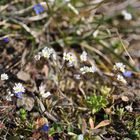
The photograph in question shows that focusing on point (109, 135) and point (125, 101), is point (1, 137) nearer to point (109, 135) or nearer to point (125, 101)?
point (109, 135)

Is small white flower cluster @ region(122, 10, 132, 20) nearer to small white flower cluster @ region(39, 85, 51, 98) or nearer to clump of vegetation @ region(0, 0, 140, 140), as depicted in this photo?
clump of vegetation @ region(0, 0, 140, 140)

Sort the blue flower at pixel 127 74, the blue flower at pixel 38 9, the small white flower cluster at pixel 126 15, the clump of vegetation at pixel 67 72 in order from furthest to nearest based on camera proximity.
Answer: the small white flower cluster at pixel 126 15 < the blue flower at pixel 38 9 < the blue flower at pixel 127 74 < the clump of vegetation at pixel 67 72

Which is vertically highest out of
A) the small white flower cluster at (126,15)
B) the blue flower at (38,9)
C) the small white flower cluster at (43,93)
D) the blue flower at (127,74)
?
the blue flower at (38,9)

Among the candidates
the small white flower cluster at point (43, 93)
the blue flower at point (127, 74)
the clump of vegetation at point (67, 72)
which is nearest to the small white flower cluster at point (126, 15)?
the clump of vegetation at point (67, 72)

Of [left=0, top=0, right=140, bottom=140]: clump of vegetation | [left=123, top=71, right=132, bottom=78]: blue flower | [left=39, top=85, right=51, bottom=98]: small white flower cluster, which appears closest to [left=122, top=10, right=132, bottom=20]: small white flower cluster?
[left=0, top=0, right=140, bottom=140]: clump of vegetation

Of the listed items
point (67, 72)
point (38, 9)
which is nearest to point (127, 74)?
point (67, 72)

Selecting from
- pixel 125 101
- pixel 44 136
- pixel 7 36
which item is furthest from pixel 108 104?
pixel 7 36

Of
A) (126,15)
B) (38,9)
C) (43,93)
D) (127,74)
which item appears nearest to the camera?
(43,93)

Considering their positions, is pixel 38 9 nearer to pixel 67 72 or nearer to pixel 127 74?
pixel 67 72

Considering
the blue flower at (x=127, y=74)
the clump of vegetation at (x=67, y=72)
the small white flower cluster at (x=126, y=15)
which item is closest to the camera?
the clump of vegetation at (x=67, y=72)

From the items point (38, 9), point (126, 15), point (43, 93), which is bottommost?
point (43, 93)

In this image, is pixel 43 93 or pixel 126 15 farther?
pixel 126 15

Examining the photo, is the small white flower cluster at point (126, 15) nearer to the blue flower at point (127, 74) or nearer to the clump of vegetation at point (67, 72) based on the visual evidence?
the clump of vegetation at point (67, 72)
